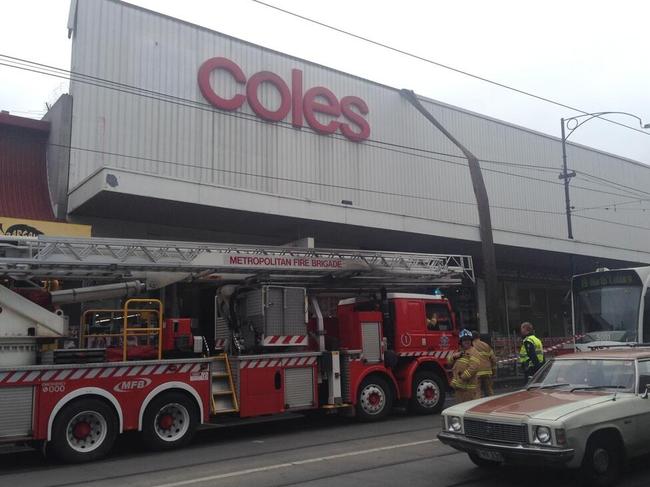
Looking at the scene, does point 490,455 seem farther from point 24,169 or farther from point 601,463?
point 24,169

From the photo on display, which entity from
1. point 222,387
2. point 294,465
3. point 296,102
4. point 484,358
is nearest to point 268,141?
point 296,102

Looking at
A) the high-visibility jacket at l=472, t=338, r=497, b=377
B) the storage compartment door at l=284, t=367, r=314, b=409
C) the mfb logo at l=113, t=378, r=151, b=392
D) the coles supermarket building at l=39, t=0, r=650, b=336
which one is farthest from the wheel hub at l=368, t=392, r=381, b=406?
the coles supermarket building at l=39, t=0, r=650, b=336

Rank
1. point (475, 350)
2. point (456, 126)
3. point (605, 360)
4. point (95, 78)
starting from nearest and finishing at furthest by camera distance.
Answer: point (605, 360) < point (475, 350) < point (95, 78) < point (456, 126)

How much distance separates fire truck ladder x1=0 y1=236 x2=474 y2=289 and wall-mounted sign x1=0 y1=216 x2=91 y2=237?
5.73 m

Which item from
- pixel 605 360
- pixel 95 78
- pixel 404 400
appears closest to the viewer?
pixel 605 360

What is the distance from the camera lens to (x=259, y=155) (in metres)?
20.5

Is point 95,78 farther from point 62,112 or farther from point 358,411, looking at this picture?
point 358,411

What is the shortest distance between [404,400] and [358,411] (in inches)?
55.4

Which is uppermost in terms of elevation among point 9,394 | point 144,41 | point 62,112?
point 144,41

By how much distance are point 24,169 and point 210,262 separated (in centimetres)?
1002

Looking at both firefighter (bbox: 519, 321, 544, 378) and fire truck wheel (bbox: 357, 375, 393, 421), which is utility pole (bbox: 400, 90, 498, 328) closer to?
firefighter (bbox: 519, 321, 544, 378)

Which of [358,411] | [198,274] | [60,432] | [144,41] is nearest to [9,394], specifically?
[60,432]

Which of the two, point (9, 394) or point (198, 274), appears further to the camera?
→ point (198, 274)

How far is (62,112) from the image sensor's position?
1791cm
